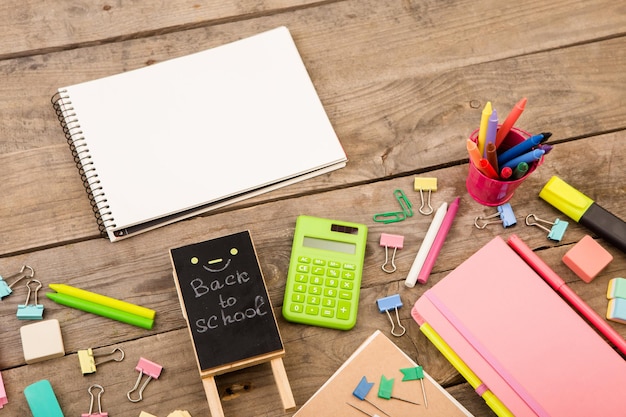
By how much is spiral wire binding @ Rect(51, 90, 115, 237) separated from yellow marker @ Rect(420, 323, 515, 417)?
1.62ft

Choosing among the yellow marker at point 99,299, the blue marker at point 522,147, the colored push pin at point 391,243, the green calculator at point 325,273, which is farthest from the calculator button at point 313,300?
the blue marker at point 522,147

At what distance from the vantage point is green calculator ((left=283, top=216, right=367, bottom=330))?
98 cm

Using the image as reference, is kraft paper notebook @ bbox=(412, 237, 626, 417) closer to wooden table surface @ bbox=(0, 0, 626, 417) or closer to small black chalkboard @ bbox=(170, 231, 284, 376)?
wooden table surface @ bbox=(0, 0, 626, 417)

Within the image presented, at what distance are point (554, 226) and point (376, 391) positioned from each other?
0.37 m

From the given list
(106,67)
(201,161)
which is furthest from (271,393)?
(106,67)

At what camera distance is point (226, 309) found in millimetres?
921

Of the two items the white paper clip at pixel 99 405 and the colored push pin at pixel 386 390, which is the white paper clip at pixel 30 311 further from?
the colored push pin at pixel 386 390

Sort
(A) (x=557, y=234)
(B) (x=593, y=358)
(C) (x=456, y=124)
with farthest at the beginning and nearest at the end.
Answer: (C) (x=456, y=124) < (A) (x=557, y=234) < (B) (x=593, y=358)

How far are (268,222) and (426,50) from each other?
16.7 inches

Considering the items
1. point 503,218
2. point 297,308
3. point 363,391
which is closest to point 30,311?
point 297,308

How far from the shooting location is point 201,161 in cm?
108

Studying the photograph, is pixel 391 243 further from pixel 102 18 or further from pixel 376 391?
pixel 102 18

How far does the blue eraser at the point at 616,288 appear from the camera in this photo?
0.99 m

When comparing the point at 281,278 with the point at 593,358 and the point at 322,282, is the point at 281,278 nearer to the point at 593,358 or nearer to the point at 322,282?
the point at 322,282
